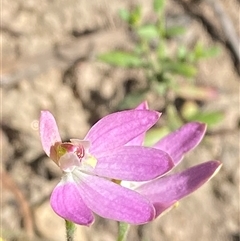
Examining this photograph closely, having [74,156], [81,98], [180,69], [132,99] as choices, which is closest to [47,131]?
[74,156]

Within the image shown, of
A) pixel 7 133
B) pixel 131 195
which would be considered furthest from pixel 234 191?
pixel 131 195

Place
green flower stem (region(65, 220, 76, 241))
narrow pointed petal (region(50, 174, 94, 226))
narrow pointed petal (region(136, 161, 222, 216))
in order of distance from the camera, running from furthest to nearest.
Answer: narrow pointed petal (region(136, 161, 222, 216)), green flower stem (region(65, 220, 76, 241)), narrow pointed petal (region(50, 174, 94, 226))

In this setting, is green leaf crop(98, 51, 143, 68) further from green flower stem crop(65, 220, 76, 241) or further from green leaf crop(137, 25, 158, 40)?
green flower stem crop(65, 220, 76, 241)

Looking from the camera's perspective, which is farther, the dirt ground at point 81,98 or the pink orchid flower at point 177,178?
the dirt ground at point 81,98

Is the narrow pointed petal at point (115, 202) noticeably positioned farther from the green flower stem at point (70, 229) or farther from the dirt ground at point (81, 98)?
the dirt ground at point (81, 98)

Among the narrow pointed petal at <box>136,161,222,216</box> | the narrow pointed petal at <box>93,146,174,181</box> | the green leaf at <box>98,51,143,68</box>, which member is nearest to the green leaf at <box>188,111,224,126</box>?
the green leaf at <box>98,51,143,68</box>

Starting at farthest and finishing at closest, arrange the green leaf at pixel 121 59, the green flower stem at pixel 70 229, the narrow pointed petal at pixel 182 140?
the green leaf at pixel 121 59
the narrow pointed petal at pixel 182 140
the green flower stem at pixel 70 229

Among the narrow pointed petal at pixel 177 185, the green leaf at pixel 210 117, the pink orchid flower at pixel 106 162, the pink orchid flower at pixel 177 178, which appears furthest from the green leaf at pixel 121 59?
the pink orchid flower at pixel 106 162
